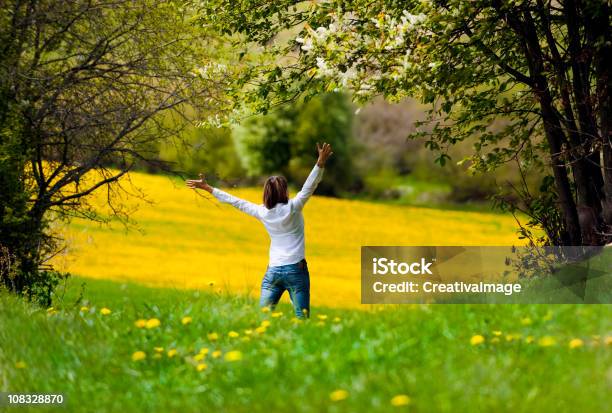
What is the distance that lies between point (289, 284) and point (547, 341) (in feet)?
10.1

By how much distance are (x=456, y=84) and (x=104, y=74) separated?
18.7ft

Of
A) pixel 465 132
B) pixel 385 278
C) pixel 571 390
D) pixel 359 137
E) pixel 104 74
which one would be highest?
pixel 359 137

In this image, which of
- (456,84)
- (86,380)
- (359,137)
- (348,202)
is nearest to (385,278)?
(456,84)

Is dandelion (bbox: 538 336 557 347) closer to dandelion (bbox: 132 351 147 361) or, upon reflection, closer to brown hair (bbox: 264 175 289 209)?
dandelion (bbox: 132 351 147 361)

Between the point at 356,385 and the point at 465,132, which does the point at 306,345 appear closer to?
the point at 356,385

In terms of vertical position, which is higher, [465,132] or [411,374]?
[465,132]

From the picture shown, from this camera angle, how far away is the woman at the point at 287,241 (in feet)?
28.6

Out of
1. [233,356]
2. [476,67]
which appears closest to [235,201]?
[233,356]

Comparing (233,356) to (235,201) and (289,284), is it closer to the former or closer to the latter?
(289,284)

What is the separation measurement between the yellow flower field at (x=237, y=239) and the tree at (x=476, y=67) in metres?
3.93

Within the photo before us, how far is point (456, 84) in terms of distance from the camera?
38.4 feet

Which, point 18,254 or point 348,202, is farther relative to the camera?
point 348,202

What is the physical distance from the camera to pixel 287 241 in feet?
28.7

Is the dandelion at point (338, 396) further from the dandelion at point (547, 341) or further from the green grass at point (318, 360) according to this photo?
the dandelion at point (547, 341)
